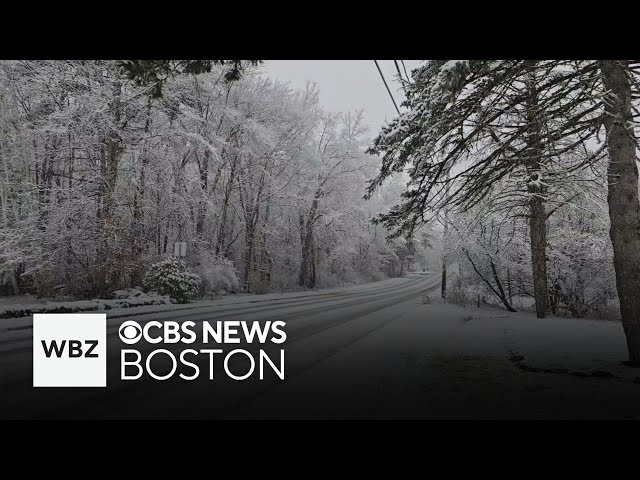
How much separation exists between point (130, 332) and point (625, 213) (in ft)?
30.5

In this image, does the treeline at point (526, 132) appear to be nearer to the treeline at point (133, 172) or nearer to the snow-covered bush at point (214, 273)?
the treeline at point (133, 172)

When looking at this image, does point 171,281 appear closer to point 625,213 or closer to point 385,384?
point 385,384

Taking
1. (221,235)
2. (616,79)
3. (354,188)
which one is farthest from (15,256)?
(354,188)

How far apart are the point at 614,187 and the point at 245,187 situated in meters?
20.2

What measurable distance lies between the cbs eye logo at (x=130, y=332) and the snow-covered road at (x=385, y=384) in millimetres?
176

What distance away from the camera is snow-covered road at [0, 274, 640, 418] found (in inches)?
145

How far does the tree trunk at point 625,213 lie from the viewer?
539cm

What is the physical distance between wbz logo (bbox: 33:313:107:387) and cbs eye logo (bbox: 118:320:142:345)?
0.35 meters

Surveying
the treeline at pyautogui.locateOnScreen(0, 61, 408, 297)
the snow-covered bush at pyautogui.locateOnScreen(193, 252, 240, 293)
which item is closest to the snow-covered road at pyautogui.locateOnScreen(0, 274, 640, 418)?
the treeline at pyautogui.locateOnScreen(0, 61, 408, 297)

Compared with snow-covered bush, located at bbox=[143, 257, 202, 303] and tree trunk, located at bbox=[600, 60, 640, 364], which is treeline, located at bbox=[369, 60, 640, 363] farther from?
snow-covered bush, located at bbox=[143, 257, 202, 303]

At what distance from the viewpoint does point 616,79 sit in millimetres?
5406

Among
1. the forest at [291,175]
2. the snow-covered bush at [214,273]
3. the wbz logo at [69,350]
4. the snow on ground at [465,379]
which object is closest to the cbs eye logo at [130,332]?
the wbz logo at [69,350]
